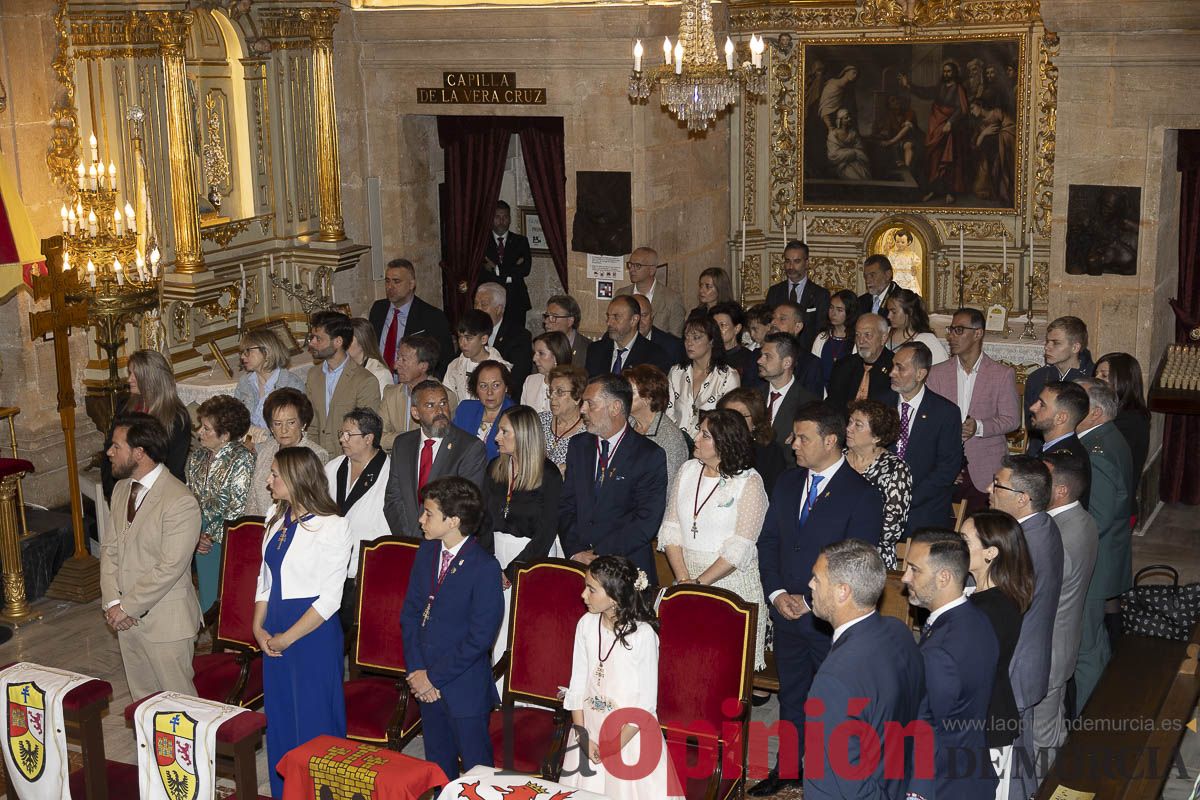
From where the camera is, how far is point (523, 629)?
18.3 feet

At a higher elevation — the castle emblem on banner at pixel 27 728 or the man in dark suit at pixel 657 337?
the man in dark suit at pixel 657 337

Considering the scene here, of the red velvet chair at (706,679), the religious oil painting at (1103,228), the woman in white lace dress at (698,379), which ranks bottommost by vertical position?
the red velvet chair at (706,679)

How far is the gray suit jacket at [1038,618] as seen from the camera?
5.04 m

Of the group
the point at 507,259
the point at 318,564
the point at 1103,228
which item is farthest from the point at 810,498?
the point at 507,259

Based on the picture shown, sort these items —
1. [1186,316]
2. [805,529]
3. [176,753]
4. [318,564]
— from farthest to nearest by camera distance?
[1186,316]
[805,529]
[318,564]
[176,753]

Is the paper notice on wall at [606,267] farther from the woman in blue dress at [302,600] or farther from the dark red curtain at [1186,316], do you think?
the woman in blue dress at [302,600]

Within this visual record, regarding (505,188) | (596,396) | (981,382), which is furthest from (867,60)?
(596,396)

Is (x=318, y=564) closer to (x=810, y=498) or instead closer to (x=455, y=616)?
(x=455, y=616)

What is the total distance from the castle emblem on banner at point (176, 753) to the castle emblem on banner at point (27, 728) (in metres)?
0.49

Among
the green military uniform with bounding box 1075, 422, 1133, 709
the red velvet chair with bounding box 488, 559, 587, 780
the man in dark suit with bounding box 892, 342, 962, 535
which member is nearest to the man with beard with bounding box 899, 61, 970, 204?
the man in dark suit with bounding box 892, 342, 962, 535

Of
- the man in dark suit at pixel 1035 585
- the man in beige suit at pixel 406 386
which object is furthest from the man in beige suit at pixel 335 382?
the man in dark suit at pixel 1035 585

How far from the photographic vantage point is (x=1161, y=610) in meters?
6.79

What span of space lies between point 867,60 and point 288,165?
504 cm

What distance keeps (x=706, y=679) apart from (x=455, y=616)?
1.00m
